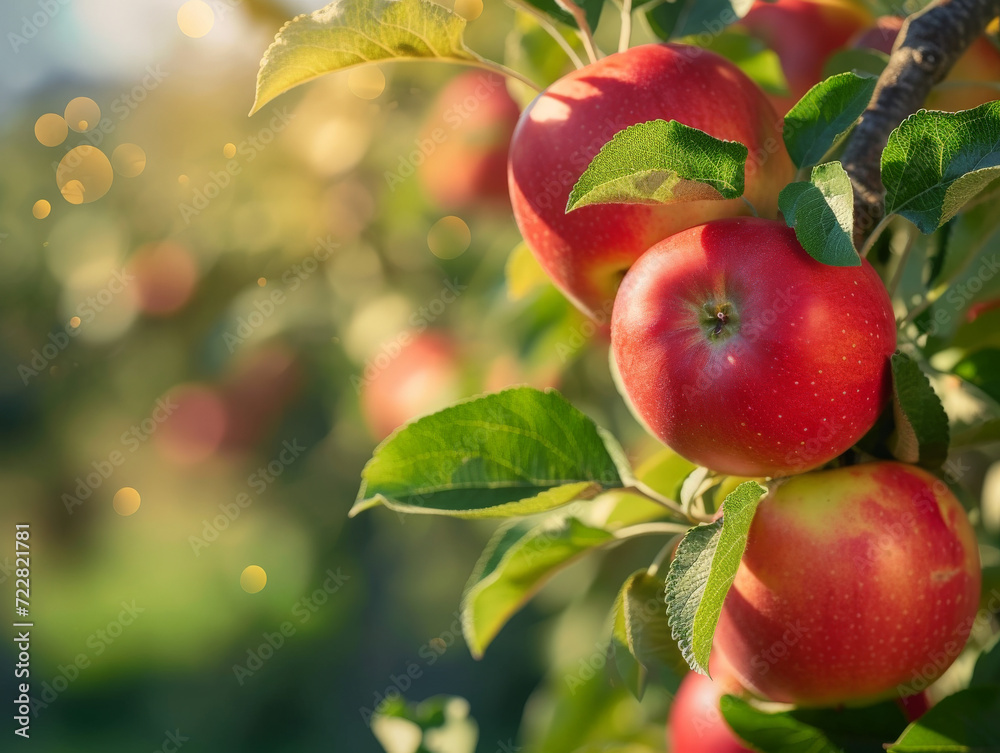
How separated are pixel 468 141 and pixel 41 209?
1218 millimetres

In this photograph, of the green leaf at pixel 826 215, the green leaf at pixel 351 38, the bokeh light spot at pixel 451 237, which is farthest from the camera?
the bokeh light spot at pixel 451 237

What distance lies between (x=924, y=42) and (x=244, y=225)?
1.22m

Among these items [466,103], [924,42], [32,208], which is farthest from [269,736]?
[924,42]

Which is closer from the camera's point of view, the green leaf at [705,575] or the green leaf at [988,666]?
the green leaf at [705,575]

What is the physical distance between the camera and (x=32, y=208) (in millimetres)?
2018

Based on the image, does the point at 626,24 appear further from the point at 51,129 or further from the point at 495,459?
the point at 51,129

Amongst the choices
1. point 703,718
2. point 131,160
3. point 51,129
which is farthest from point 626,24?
point 51,129

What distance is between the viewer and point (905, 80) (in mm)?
508

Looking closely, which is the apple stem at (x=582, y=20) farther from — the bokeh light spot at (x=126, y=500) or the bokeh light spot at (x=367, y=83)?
the bokeh light spot at (x=126, y=500)

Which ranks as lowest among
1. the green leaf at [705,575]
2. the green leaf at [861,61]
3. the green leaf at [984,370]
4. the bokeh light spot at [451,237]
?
the bokeh light spot at [451,237]

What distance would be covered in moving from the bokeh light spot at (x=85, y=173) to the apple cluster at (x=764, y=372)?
154 centimetres

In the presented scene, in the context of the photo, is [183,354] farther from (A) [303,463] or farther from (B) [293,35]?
(B) [293,35]

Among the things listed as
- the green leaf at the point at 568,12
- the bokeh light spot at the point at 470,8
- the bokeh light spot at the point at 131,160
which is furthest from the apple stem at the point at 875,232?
the bokeh light spot at the point at 131,160

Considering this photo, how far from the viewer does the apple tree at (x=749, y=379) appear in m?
0.41
